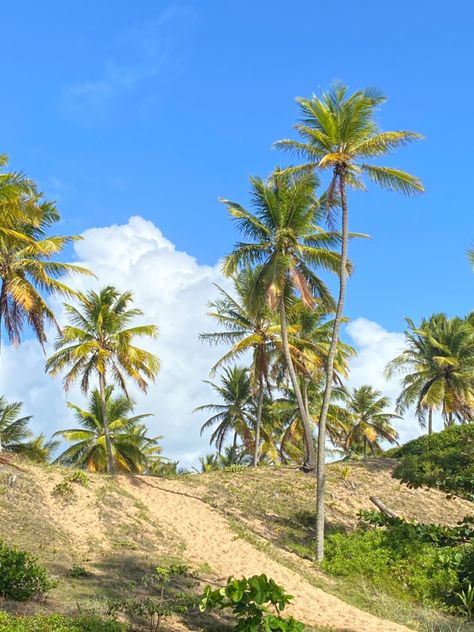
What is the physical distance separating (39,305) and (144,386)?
703cm

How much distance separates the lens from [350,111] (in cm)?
2002

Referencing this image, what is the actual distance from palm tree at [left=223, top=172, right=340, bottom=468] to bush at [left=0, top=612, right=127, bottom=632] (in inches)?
582

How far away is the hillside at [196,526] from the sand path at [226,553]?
0.11 ft

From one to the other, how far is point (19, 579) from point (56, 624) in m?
1.82

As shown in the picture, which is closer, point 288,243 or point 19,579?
point 19,579

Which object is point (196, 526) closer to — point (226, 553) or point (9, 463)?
point (226, 553)

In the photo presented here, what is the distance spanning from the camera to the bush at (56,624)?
25.9 feet

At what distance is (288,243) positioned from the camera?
2381 centimetres

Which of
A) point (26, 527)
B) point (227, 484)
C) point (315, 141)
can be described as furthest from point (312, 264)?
point (26, 527)

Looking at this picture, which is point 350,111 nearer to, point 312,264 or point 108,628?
point 312,264

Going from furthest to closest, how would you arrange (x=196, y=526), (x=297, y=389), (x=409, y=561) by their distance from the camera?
(x=297, y=389) → (x=196, y=526) → (x=409, y=561)

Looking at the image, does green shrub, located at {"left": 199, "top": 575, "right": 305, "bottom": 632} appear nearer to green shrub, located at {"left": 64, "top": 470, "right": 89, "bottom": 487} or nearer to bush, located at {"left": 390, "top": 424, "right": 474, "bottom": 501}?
bush, located at {"left": 390, "top": 424, "right": 474, "bottom": 501}

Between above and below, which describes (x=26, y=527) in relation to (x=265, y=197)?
below

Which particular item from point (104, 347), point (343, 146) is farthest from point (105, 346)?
point (343, 146)
